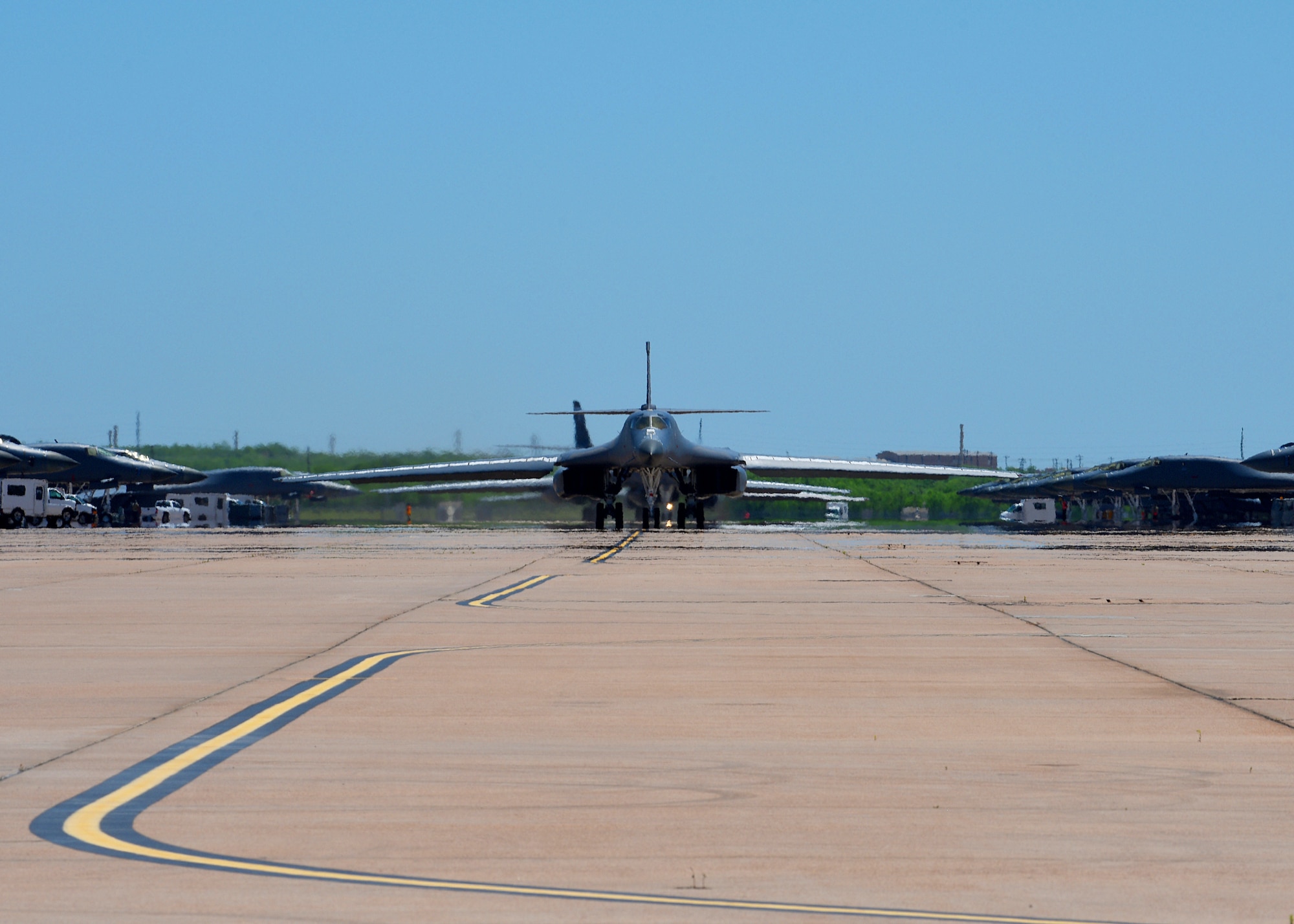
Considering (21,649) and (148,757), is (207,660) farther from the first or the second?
(148,757)

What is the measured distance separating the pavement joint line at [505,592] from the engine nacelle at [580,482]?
2376 centimetres

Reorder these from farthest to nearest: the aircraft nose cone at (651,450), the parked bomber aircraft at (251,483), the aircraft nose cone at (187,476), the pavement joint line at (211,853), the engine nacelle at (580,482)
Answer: the parked bomber aircraft at (251,483) → the aircraft nose cone at (187,476) → the engine nacelle at (580,482) → the aircraft nose cone at (651,450) → the pavement joint line at (211,853)

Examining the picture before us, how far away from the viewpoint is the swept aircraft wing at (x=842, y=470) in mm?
52969

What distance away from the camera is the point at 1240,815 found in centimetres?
480

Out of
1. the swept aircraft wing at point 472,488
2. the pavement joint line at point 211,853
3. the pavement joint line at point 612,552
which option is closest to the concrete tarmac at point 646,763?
the pavement joint line at point 211,853

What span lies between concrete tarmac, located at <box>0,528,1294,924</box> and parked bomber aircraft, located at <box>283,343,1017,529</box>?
2817cm

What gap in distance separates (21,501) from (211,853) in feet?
183

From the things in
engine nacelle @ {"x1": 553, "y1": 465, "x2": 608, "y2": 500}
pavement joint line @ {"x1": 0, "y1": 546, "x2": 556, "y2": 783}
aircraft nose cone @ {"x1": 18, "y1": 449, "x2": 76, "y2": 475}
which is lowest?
pavement joint line @ {"x1": 0, "y1": 546, "x2": 556, "y2": 783}

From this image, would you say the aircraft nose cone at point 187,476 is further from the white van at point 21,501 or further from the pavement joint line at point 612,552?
the pavement joint line at point 612,552

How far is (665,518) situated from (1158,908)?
48.0m

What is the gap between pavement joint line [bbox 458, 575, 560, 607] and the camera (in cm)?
1445

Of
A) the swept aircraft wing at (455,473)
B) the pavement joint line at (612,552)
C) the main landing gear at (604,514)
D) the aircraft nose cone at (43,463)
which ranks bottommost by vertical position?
the pavement joint line at (612,552)

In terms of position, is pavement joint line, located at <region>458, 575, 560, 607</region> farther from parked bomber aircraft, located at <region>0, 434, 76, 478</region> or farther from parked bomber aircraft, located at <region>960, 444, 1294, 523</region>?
parked bomber aircraft, located at <region>960, 444, 1294, 523</region>

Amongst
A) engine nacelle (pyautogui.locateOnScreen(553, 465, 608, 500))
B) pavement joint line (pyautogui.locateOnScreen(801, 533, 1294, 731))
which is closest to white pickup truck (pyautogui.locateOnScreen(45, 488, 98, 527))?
engine nacelle (pyautogui.locateOnScreen(553, 465, 608, 500))
